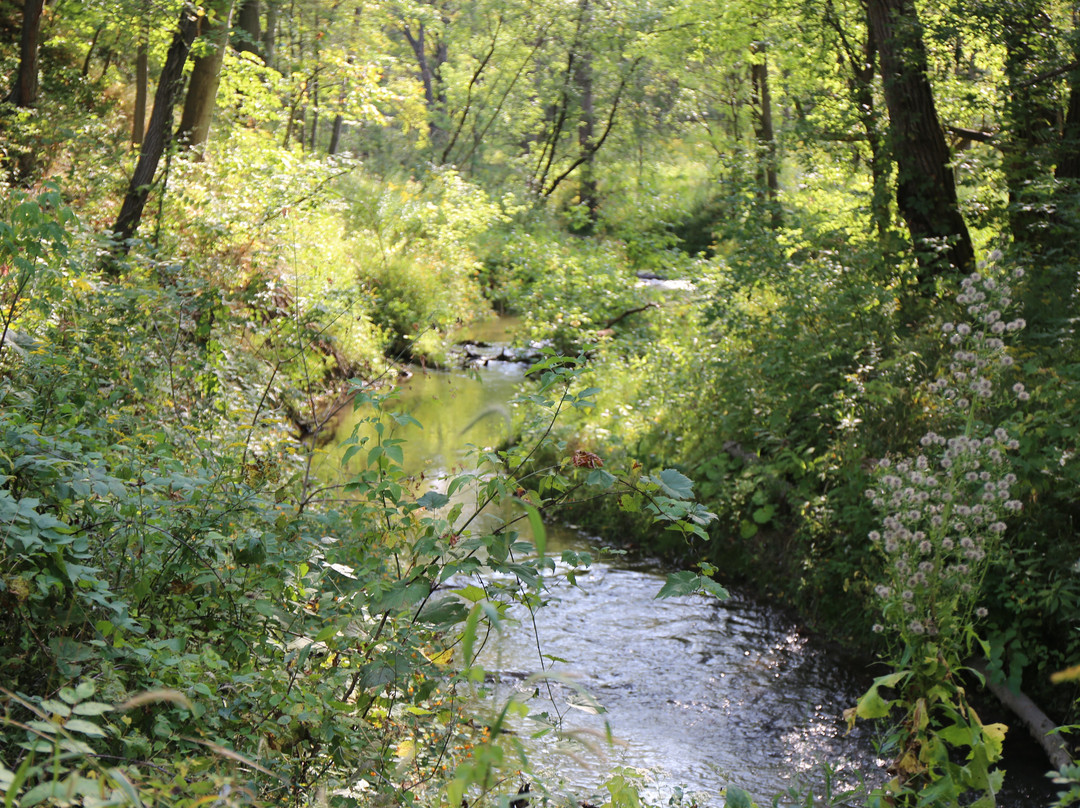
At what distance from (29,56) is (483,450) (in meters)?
9.88

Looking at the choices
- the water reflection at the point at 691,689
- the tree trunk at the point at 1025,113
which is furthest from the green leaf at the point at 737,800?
the tree trunk at the point at 1025,113

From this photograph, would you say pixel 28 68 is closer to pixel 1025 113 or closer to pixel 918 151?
pixel 918 151

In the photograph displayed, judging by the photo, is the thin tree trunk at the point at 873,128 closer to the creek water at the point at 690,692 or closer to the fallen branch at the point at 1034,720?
the creek water at the point at 690,692

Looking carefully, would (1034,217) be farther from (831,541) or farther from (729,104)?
(729,104)

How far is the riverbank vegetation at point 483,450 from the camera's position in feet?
8.75

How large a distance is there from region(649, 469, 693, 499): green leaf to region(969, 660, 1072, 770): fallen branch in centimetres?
268

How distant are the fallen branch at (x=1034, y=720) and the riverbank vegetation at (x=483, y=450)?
5 centimetres

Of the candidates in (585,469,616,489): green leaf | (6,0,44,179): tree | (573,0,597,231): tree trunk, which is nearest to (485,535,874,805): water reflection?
(585,469,616,489): green leaf

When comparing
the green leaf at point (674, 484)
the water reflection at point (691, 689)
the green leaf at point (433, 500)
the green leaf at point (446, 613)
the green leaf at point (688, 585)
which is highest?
the green leaf at point (674, 484)

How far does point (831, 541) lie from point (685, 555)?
147 cm

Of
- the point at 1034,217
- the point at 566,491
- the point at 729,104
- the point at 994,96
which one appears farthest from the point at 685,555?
the point at 729,104

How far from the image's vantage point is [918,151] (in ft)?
26.9

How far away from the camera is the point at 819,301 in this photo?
775 centimetres

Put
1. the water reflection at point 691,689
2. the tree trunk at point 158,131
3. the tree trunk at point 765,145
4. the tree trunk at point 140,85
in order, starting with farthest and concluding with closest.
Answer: the tree trunk at point 140,85 → the tree trunk at point 765,145 → the tree trunk at point 158,131 → the water reflection at point 691,689
